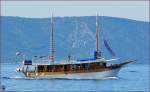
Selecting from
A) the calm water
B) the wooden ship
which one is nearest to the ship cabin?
the wooden ship

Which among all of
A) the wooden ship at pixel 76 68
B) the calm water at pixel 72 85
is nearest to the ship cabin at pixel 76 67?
the wooden ship at pixel 76 68

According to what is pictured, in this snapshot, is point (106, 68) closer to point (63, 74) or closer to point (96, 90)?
point (63, 74)

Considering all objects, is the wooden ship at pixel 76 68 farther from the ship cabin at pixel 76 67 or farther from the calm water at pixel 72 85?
the calm water at pixel 72 85

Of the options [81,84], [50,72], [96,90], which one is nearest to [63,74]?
[50,72]

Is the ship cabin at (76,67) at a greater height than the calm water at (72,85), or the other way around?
the ship cabin at (76,67)

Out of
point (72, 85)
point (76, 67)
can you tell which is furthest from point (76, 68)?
point (72, 85)

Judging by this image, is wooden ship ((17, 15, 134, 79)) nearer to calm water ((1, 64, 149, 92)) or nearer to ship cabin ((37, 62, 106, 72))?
ship cabin ((37, 62, 106, 72))

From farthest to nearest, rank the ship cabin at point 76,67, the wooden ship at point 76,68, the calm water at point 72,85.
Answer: the wooden ship at point 76,68
the ship cabin at point 76,67
the calm water at point 72,85

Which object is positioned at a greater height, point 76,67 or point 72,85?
point 76,67

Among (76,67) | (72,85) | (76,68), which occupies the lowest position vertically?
(72,85)

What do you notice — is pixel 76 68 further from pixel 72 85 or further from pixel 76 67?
pixel 72 85

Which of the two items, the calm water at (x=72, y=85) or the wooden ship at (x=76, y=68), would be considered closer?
the calm water at (x=72, y=85)

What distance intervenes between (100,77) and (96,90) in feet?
67.6

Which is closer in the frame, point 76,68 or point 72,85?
point 72,85
